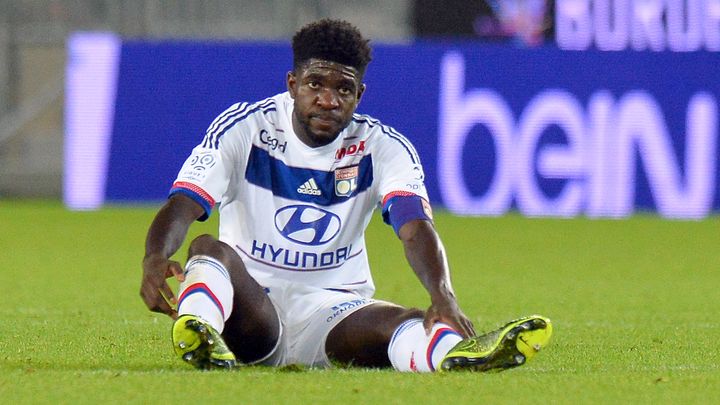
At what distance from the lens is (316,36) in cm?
577

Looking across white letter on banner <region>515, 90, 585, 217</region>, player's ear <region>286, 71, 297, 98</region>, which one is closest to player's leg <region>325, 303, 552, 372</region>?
player's ear <region>286, 71, 297, 98</region>

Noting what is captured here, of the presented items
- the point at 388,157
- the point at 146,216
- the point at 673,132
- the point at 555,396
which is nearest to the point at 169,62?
the point at 146,216

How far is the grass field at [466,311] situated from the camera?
500 cm

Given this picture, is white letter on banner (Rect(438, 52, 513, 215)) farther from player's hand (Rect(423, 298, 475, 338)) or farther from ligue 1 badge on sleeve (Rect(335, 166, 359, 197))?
player's hand (Rect(423, 298, 475, 338))

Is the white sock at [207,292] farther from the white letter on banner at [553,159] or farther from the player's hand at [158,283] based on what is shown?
the white letter on banner at [553,159]

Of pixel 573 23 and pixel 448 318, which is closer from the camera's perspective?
pixel 448 318

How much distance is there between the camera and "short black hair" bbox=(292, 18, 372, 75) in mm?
5727

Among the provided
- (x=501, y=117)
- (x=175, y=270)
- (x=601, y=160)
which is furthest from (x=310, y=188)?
(x=501, y=117)

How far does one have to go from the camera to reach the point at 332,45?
18.8 ft

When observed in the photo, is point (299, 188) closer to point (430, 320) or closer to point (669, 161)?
point (430, 320)

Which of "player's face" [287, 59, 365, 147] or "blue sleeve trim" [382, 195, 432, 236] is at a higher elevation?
"player's face" [287, 59, 365, 147]

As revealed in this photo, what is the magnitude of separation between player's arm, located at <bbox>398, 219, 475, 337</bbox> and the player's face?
1.49 ft

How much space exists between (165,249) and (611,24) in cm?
1205

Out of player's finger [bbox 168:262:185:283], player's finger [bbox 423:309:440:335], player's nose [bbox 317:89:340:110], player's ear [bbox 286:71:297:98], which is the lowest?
player's finger [bbox 423:309:440:335]
